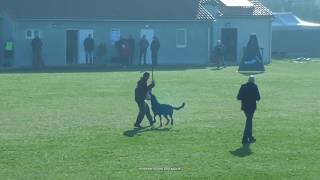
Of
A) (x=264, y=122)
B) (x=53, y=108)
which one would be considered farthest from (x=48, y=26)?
(x=264, y=122)

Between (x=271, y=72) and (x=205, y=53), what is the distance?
349 inches

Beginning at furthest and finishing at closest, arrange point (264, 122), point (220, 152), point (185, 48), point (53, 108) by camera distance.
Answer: point (185, 48), point (53, 108), point (264, 122), point (220, 152)

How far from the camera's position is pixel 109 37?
178ft

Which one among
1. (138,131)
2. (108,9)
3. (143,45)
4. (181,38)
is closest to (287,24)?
(181,38)

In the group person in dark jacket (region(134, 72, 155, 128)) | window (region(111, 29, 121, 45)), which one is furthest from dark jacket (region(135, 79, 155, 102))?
window (region(111, 29, 121, 45))

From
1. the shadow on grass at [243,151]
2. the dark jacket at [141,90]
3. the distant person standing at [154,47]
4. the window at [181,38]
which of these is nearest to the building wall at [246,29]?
the window at [181,38]

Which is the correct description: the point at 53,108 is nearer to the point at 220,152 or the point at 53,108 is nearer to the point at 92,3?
the point at 220,152

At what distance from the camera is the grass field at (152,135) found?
16703 mm

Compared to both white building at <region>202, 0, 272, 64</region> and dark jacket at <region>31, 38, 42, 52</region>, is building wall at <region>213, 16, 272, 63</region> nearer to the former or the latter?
white building at <region>202, 0, 272, 64</region>

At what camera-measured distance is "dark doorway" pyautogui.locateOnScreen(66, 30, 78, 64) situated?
53.4m

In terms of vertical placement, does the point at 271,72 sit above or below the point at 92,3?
below

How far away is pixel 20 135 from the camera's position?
2122 centimetres

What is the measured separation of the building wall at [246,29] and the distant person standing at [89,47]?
855cm

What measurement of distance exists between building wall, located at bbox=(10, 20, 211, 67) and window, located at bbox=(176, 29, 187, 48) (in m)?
0.20
